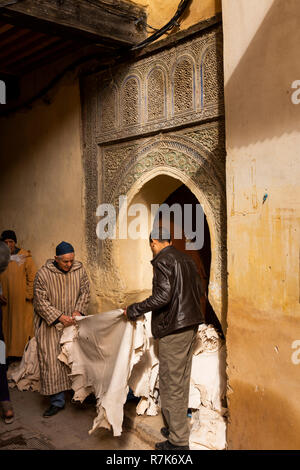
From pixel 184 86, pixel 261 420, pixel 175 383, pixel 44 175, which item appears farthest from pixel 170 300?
pixel 44 175

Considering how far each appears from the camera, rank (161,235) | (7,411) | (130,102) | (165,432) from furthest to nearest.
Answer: (130,102) → (7,411) → (165,432) → (161,235)

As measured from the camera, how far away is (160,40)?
3898 millimetres

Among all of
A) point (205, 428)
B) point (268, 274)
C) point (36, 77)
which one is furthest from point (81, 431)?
point (36, 77)

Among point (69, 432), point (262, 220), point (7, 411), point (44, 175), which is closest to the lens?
point (262, 220)

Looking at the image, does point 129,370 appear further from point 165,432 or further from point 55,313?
point 55,313

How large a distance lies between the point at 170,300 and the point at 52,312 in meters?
1.20

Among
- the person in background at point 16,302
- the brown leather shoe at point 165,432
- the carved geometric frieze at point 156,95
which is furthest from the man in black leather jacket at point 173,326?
the person in background at point 16,302

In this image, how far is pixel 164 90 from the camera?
3.90m

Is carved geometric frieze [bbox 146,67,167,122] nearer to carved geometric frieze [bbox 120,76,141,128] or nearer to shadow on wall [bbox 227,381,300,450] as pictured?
carved geometric frieze [bbox 120,76,141,128]

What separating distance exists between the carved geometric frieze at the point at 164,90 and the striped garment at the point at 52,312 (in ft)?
4.72

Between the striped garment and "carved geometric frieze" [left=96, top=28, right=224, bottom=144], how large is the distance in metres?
1.44

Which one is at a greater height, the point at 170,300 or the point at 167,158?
the point at 167,158

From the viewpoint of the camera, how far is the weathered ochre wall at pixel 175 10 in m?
3.56

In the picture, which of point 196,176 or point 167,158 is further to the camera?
point 167,158
